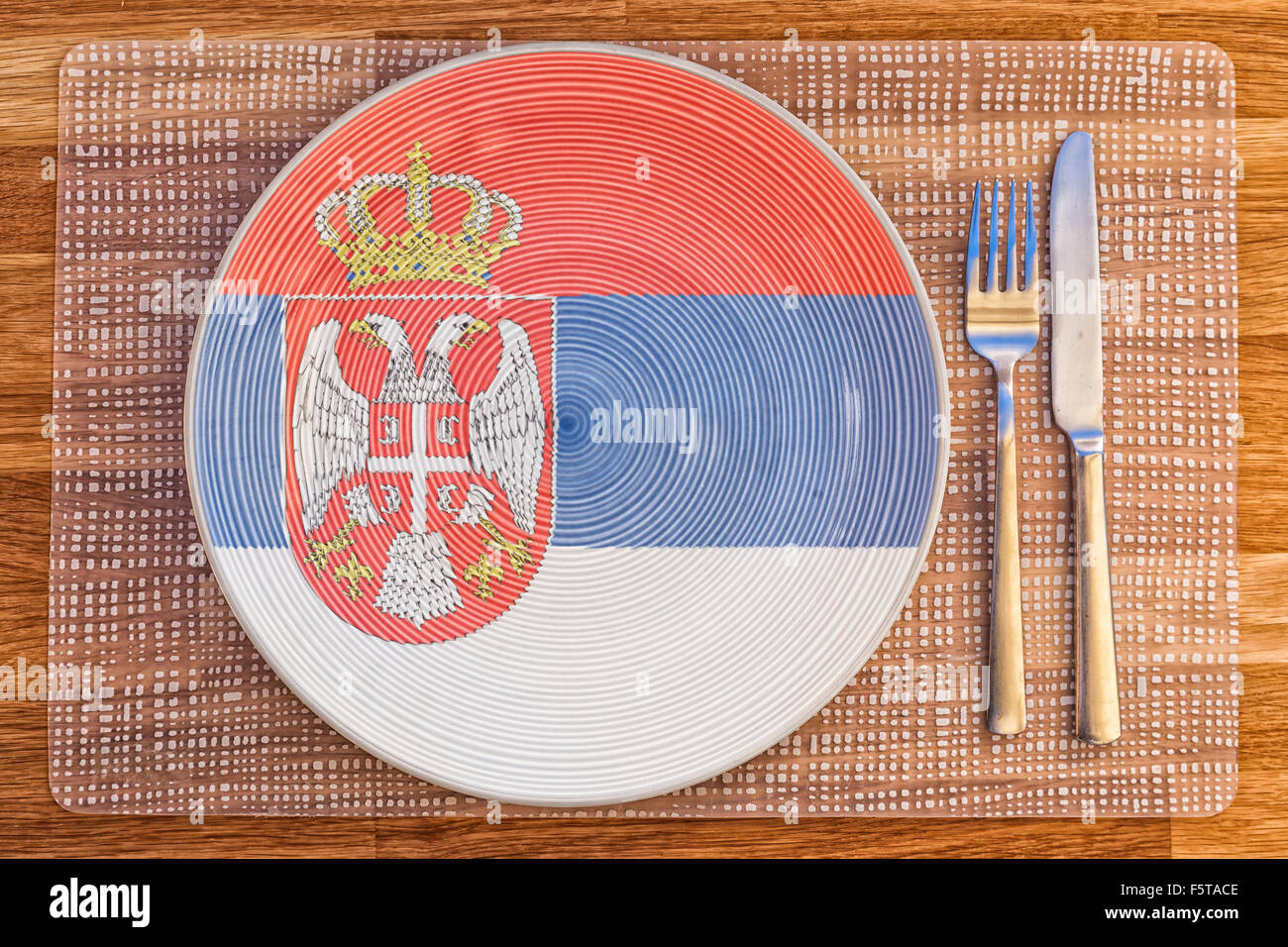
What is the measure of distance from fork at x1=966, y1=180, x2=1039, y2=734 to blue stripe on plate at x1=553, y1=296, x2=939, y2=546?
0.19 ft

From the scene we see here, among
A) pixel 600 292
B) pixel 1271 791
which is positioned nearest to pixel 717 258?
pixel 600 292

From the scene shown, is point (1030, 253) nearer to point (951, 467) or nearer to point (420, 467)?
point (951, 467)

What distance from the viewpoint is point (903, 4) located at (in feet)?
1.74

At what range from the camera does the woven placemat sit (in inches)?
20.3

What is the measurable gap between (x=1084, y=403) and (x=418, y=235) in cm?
41

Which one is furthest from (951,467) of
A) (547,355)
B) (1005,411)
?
(547,355)

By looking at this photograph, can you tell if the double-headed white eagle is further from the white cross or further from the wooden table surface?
the wooden table surface

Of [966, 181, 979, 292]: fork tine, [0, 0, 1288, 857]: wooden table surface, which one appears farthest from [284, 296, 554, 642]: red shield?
[966, 181, 979, 292]: fork tine

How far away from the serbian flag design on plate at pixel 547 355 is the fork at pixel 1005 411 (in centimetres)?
5

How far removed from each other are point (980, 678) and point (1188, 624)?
0.44 ft

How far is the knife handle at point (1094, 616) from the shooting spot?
50 cm

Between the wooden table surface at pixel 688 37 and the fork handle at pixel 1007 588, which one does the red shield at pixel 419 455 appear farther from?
the fork handle at pixel 1007 588

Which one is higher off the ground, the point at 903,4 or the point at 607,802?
the point at 903,4

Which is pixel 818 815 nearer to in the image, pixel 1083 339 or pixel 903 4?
pixel 1083 339
